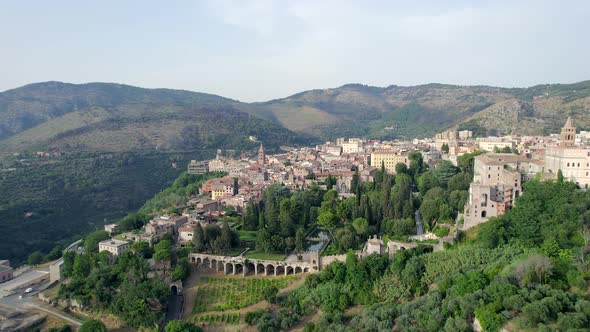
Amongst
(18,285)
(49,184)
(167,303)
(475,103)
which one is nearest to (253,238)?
(167,303)

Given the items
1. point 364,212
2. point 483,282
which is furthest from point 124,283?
point 483,282

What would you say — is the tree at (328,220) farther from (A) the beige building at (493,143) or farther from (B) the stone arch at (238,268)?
(A) the beige building at (493,143)

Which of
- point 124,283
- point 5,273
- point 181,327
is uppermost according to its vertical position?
point 124,283

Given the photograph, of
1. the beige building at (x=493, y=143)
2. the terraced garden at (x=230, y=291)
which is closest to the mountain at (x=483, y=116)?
the beige building at (x=493, y=143)

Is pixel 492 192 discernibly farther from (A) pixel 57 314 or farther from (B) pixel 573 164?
(A) pixel 57 314

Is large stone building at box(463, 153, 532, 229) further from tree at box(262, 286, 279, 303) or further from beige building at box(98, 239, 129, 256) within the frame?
beige building at box(98, 239, 129, 256)

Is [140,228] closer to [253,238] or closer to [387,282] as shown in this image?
[253,238]
